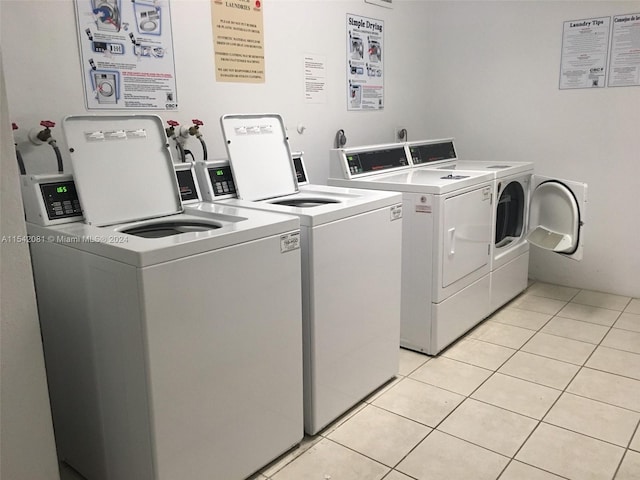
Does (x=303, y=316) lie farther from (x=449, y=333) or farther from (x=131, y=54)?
(x=131, y=54)

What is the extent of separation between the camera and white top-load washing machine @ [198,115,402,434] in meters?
2.07

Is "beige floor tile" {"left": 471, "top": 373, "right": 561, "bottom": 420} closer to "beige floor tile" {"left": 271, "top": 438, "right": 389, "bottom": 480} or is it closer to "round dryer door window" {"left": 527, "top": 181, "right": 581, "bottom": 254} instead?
"beige floor tile" {"left": 271, "top": 438, "right": 389, "bottom": 480}

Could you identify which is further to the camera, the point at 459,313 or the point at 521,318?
the point at 521,318

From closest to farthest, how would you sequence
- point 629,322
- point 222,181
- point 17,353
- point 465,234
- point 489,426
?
point 17,353
point 489,426
point 222,181
point 465,234
point 629,322

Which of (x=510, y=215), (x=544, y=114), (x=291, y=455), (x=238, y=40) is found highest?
(x=238, y=40)

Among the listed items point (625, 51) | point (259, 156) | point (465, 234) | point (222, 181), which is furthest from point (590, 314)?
point (222, 181)

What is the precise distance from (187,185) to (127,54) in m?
0.63

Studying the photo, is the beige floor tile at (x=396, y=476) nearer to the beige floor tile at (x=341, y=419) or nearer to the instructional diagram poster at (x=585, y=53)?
the beige floor tile at (x=341, y=419)

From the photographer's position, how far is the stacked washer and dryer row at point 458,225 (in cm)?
275

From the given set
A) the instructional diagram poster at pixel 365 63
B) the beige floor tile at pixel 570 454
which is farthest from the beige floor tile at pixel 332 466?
the instructional diagram poster at pixel 365 63

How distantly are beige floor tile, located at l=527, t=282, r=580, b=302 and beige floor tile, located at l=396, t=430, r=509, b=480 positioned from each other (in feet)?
6.60

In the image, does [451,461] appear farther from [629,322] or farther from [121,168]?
[629,322]

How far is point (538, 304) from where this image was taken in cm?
362

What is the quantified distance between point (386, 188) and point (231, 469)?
63.9 inches
